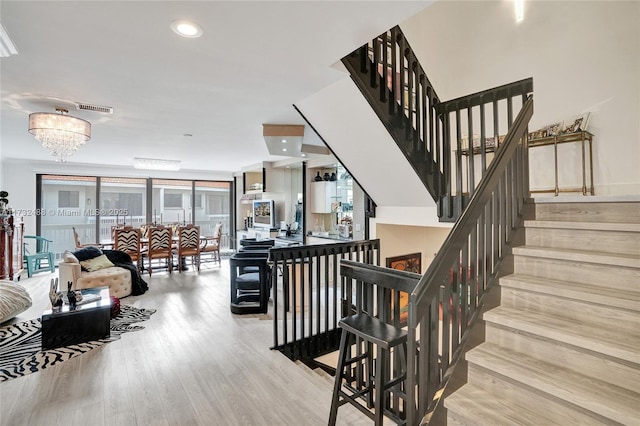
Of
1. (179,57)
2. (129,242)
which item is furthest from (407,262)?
(129,242)

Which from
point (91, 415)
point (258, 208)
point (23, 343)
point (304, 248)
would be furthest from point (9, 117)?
point (258, 208)

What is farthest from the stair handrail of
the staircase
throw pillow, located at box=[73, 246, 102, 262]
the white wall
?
throw pillow, located at box=[73, 246, 102, 262]

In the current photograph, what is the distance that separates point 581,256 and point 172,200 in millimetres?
9624

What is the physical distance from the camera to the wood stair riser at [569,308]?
1.64 metres

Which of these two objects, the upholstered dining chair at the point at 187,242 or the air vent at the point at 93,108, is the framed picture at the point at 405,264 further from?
the upholstered dining chair at the point at 187,242

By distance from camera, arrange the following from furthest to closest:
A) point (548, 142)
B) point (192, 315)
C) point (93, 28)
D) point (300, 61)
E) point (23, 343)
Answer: point (192, 315), point (548, 142), point (23, 343), point (300, 61), point (93, 28)

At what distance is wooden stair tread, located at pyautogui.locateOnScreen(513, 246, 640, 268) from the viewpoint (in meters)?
1.81

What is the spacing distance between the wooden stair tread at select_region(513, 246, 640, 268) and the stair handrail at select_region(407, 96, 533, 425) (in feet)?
0.54

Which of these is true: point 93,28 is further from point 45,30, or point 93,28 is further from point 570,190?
point 570,190

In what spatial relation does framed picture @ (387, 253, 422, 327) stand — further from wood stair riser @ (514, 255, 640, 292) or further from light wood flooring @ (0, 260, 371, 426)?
wood stair riser @ (514, 255, 640, 292)

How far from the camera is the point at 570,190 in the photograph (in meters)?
3.58

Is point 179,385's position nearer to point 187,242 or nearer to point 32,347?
point 32,347

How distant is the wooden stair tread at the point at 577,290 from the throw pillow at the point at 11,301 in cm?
548

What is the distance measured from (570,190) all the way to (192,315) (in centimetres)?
499
